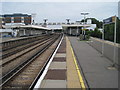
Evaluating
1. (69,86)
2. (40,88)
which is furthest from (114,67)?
(40,88)

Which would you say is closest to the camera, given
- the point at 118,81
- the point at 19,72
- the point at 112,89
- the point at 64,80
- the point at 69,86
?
the point at 112,89

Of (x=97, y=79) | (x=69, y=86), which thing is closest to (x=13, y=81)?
(x=69, y=86)

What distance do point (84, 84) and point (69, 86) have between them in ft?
2.02

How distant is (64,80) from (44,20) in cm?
11898

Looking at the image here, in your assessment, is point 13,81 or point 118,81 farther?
point 13,81

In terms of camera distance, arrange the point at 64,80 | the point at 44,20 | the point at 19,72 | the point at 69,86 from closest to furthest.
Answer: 1. the point at 69,86
2. the point at 64,80
3. the point at 19,72
4. the point at 44,20

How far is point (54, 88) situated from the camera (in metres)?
7.26

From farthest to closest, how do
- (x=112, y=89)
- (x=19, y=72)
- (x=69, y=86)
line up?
(x=19, y=72), (x=69, y=86), (x=112, y=89)

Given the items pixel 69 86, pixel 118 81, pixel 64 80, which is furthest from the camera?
pixel 64 80

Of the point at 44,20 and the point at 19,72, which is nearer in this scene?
the point at 19,72

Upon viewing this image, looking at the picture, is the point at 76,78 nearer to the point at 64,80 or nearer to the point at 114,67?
the point at 64,80

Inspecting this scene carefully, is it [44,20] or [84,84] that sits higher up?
[44,20]

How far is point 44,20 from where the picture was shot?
413 ft

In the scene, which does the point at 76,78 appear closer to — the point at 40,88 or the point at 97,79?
the point at 97,79
